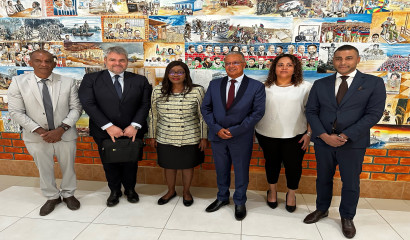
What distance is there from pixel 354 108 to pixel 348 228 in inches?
46.7

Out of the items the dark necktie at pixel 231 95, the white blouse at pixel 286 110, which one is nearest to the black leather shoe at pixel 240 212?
the white blouse at pixel 286 110

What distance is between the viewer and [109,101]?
2871 mm

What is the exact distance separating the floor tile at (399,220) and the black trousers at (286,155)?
41.5 inches

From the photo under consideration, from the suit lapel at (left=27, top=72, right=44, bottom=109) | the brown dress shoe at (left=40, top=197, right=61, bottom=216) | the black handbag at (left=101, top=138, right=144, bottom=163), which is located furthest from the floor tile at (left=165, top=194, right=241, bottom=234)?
the suit lapel at (left=27, top=72, right=44, bottom=109)

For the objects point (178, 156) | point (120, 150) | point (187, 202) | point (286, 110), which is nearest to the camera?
point (286, 110)

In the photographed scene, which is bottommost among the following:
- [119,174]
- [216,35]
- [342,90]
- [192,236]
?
[192,236]

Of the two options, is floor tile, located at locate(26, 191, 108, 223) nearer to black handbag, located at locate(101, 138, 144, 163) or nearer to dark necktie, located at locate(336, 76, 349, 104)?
black handbag, located at locate(101, 138, 144, 163)

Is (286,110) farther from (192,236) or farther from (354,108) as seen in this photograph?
(192,236)

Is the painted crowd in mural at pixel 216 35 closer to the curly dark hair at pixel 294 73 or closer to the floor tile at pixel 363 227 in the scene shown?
the curly dark hair at pixel 294 73

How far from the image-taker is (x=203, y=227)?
268cm

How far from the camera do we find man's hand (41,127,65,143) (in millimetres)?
2781

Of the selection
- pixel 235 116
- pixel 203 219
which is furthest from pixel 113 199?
pixel 235 116

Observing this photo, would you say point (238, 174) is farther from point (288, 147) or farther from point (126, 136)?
point (126, 136)

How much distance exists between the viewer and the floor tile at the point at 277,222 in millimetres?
2588
